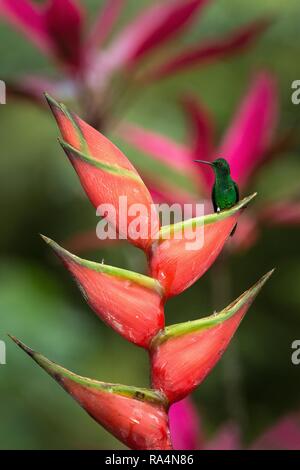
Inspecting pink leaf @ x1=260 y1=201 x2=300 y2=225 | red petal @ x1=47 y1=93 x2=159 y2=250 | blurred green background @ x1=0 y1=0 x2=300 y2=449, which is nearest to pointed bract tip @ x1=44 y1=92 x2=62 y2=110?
red petal @ x1=47 y1=93 x2=159 y2=250

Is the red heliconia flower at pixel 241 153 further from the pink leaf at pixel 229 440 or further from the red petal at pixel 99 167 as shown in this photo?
the red petal at pixel 99 167

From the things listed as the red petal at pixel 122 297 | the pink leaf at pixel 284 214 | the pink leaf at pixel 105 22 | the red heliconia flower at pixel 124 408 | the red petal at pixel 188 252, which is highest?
the pink leaf at pixel 105 22

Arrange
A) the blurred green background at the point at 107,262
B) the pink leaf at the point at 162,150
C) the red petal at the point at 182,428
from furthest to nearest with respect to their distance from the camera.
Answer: the blurred green background at the point at 107,262 → the pink leaf at the point at 162,150 → the red petal at the point at 182,428

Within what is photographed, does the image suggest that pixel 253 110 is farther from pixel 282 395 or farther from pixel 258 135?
pixel 282 395

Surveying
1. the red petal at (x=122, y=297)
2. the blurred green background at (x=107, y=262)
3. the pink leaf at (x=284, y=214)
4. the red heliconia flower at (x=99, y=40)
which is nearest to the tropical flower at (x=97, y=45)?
the red heliconia flower at (x=99, y=40)

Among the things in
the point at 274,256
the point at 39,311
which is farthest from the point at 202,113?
the point at 274,256

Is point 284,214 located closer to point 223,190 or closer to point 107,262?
point 223,190
